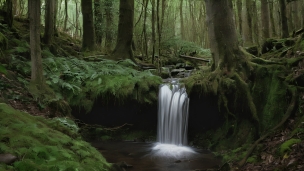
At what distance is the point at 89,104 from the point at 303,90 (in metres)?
6.98

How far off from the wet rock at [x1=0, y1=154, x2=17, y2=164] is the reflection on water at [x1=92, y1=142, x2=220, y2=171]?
3.96 metres

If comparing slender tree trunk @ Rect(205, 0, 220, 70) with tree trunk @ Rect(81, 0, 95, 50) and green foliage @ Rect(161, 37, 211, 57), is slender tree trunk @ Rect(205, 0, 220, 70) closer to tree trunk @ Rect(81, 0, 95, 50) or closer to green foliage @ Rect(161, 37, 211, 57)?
green foliage @ Rect(161, 37, 211, 57)

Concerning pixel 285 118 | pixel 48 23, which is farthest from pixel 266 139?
pixel 48 23

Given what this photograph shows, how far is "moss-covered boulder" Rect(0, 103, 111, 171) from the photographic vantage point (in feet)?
11.4

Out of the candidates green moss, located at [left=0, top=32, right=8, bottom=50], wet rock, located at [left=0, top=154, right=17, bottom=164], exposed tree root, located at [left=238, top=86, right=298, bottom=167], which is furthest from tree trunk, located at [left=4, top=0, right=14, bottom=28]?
exposed tree root, located at [left=238, top=86, right=298, bottom=167]

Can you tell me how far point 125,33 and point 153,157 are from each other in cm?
698

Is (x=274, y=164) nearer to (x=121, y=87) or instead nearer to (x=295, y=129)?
(x=295, y=129)

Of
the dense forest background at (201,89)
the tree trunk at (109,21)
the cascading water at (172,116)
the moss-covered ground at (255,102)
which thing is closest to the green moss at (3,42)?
the dense forest background at (201,89)

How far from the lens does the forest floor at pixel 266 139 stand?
5.11 metres

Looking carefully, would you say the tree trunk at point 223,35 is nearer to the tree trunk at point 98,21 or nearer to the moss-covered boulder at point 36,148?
the moss-covered boulder at point 36,148

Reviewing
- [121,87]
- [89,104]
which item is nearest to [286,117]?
[121,87]

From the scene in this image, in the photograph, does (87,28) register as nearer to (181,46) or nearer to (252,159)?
(181,46)

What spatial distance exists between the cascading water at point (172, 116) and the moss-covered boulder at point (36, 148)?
5174 millimetres

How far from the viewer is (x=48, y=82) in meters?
9.14
